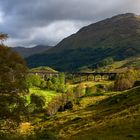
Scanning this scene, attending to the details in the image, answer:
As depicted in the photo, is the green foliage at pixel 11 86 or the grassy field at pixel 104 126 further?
the grassy field at pixel 104 126

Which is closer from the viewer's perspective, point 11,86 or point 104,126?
point 11,86

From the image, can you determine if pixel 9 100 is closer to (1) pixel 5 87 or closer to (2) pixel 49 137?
(1) pixel 5 87

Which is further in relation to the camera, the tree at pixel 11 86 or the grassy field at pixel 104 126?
the grassy field at pixel 104 126

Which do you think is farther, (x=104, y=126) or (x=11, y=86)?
(x=104, y=126)

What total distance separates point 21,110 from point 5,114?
1.56m

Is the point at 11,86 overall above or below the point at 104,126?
above

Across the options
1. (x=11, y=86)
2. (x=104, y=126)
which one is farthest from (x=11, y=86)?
(x=104, y=126)

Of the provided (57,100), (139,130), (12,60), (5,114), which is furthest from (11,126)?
(57,100)

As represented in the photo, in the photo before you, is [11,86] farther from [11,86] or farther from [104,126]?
[104,126]

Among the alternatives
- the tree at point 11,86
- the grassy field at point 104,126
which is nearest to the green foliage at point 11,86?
the tree at point 11,86

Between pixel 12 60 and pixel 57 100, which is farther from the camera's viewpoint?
pixel 57 100

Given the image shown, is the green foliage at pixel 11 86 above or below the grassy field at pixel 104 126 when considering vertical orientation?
above

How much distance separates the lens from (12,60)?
3002cm

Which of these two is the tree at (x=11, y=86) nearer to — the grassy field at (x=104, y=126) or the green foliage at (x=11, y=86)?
the green foliage at (x=11, y=86)
